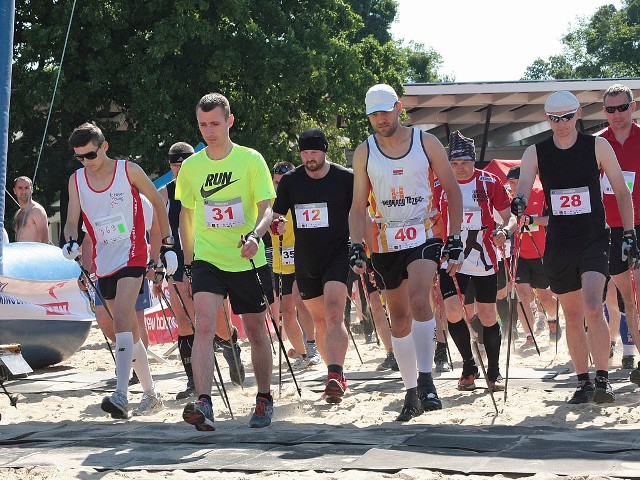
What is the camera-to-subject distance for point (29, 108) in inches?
991

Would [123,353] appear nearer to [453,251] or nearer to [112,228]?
[112,228]

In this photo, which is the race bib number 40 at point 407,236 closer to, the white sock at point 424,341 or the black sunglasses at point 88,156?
the white sock at point 424,341

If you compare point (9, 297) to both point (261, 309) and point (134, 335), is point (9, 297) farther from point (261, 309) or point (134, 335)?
point (261, 309)

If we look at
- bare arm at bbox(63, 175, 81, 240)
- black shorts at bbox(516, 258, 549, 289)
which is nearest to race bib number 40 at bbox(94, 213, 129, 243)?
bare arm at bbox(63, 175, 81, 240)

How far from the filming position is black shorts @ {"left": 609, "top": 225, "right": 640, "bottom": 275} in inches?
329

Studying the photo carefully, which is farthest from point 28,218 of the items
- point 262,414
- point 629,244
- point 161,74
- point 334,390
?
point 161,74

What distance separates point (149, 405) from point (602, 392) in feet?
10.4

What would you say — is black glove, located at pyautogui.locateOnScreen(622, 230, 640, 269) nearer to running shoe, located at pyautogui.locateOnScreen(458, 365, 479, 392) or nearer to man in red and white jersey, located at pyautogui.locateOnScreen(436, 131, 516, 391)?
man in red and white jersey, located at pyautogui.locateOnScreen(436, 131, 516, 391)

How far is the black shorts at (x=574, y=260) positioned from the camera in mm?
7609

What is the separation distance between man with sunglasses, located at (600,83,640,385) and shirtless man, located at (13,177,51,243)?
7.89 m

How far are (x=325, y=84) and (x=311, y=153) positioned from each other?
1898cm

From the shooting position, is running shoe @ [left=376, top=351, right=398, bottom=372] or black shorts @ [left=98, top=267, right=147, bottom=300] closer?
black shorts @ [left=98, top=267, right=147, bottom=300]

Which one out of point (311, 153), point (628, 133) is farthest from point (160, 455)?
point (628, 133)

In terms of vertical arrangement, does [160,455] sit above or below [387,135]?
below
